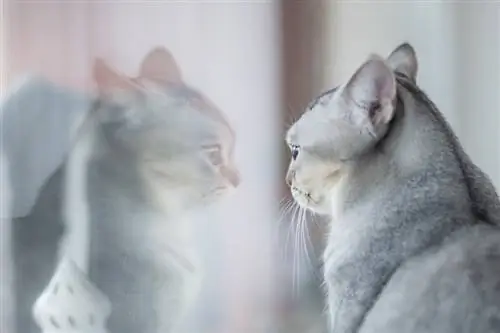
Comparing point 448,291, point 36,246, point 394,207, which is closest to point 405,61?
point 394,207

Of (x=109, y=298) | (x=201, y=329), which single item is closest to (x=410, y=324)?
(x=201, y=329)

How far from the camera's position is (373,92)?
2.93 ft

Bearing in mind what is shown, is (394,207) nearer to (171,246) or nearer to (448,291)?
(448,291)

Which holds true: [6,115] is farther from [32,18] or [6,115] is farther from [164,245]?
[164,245]

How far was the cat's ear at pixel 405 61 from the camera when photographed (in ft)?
3.16

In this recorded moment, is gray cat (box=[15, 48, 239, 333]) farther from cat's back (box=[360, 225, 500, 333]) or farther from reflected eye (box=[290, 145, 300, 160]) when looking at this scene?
cat's back (box=[360, 225, 500, 333])

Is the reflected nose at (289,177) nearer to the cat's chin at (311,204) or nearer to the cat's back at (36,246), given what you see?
the cat's chin at (311,204)

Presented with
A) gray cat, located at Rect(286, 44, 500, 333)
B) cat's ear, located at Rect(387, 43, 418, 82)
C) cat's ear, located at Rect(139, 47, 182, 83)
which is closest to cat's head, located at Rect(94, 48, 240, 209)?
cat's ear, located at Rect(139, 47, 182, 83)

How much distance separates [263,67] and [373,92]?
169 mm

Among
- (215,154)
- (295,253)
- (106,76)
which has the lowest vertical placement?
(295,253)

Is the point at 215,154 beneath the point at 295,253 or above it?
above

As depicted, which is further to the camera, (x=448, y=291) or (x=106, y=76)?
(x=106, y=76)

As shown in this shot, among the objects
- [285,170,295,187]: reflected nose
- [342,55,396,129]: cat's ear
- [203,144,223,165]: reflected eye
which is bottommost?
[285,170,295,187]: reflected nose

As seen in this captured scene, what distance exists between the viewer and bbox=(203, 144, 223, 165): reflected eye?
3.20 ft
